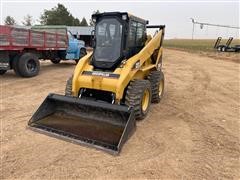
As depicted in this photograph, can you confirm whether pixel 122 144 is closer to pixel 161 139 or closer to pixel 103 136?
pixel 103 136

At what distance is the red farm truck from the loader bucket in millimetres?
5395

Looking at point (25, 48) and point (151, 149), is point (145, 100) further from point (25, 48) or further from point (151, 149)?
point (25, 48)

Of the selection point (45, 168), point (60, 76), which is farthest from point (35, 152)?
point (60, 76)

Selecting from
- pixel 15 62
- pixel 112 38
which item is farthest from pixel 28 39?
pixel 112 38

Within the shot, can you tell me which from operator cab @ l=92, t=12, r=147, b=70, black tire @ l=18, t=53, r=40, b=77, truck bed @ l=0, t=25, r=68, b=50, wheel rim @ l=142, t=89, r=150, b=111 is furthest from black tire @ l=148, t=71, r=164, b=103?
black tire @ l=18, t=53, r=40, b=77

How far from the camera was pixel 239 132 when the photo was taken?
5.64 meters

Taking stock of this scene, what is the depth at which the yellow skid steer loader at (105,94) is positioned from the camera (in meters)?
5.06

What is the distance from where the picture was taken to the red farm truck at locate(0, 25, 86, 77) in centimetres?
1019

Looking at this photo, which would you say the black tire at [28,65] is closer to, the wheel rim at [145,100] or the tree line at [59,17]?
the wheel rim at [145,100]

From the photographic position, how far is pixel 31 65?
11656 millimetres

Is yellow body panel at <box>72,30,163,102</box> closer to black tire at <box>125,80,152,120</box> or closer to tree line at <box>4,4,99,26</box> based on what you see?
black tire at <box>125,80,152,120</box>

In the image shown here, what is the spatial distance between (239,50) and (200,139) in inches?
990

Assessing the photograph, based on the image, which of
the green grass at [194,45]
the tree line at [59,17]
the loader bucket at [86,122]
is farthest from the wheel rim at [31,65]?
the tree line at [59,17]

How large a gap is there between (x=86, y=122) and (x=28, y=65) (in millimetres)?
7008
